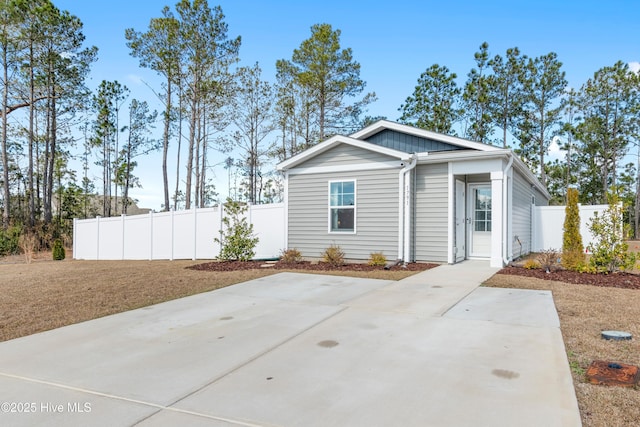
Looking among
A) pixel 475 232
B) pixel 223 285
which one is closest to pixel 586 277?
pixel 475 232

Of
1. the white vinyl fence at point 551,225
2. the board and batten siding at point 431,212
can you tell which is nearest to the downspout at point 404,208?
the board and batten siding at point 431,212

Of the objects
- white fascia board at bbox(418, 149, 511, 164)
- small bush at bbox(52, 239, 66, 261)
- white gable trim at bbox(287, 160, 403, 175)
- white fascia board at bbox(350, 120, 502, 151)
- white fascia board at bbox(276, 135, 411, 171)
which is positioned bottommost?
small bush at bbox(52, 239, 66, 261)

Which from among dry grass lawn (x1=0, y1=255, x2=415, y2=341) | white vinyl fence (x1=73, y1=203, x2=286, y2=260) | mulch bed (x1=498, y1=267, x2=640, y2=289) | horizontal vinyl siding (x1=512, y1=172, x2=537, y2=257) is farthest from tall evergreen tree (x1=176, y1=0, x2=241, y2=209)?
mulch bed (x1=498, y1=267, x2=640, y2=289)

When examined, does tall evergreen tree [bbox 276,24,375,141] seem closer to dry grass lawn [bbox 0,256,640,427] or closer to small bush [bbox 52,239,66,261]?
small bush [bbox 52,239,66,261]

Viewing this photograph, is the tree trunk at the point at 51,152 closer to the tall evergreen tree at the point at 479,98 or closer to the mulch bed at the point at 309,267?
the mulch bed at the point at 309,267

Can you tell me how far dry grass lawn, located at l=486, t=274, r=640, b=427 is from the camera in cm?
257

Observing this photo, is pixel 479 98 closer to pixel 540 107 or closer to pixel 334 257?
pixel 540 107

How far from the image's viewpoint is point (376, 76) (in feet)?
76.5

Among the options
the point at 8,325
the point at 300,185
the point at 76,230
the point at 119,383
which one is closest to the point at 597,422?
the point at 119,383

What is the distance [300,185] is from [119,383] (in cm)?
865

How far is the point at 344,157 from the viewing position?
10742 mm

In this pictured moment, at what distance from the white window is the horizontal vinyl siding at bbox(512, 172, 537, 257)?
4.63 meters

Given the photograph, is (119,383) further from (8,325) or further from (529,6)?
(529,6)

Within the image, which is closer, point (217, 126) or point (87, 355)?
point (87, 355)
